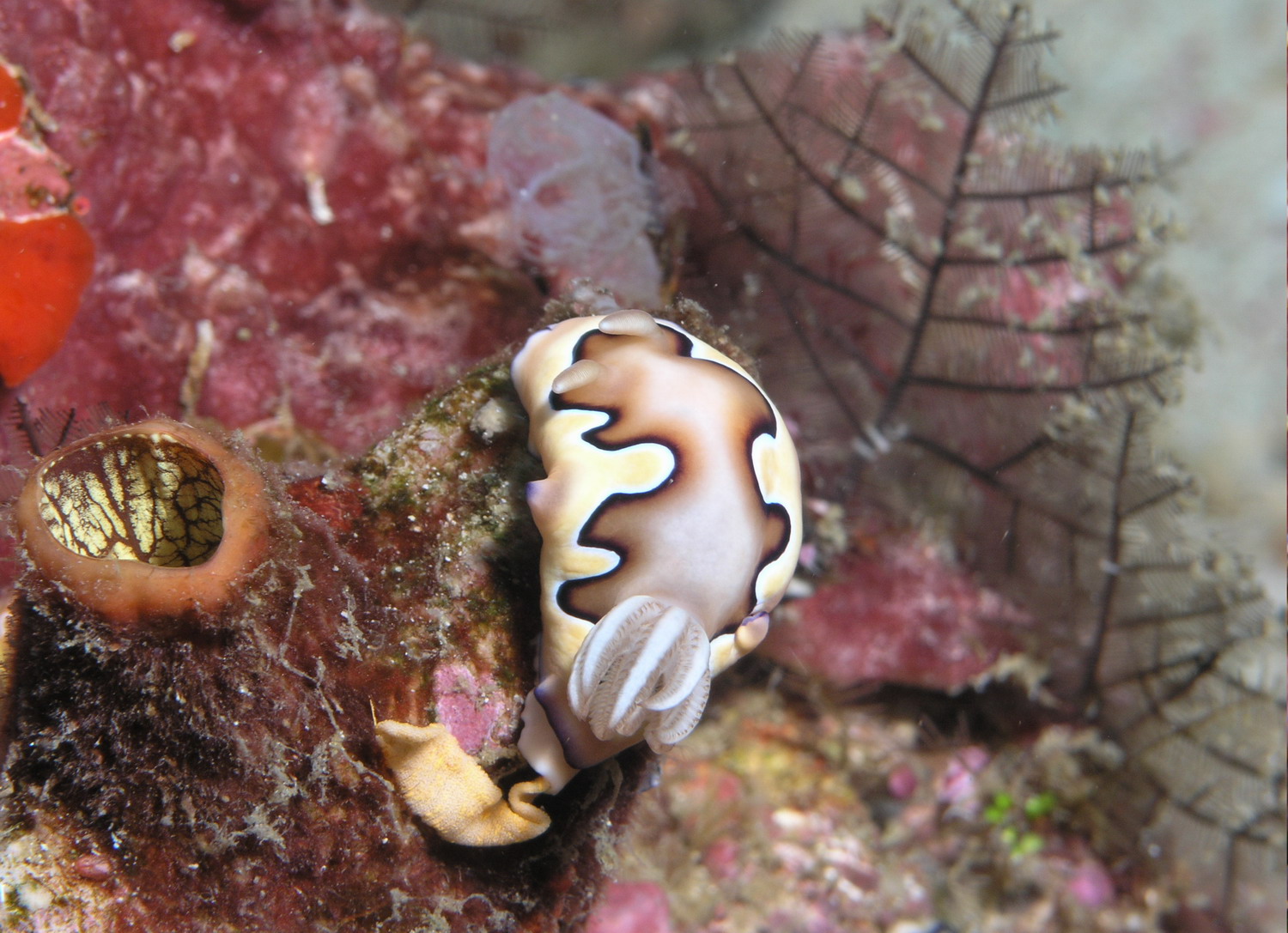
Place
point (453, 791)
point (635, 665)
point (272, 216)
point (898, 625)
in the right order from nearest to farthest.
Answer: point (635, 665), point (453, 791), point (272, 216), point (898, 625)

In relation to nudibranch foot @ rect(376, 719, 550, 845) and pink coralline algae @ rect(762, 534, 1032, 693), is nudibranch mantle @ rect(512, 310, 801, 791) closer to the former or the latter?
nudibranch foot @ rect(376, 719, 550, 845)

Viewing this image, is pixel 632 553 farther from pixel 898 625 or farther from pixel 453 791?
pixel 898 625

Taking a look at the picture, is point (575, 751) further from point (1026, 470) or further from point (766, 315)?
point (1026, 470)

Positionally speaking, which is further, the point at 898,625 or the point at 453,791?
the point at 898,625

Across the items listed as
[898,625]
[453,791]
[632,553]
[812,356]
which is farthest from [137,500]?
[898,625]

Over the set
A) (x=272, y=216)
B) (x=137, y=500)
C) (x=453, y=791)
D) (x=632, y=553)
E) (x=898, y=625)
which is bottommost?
(x=898, y=625)

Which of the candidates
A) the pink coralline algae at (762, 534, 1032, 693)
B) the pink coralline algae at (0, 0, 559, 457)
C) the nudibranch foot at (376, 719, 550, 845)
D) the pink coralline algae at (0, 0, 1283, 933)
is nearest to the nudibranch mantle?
the nudibranch foot at (376, 719, 550, 845)
